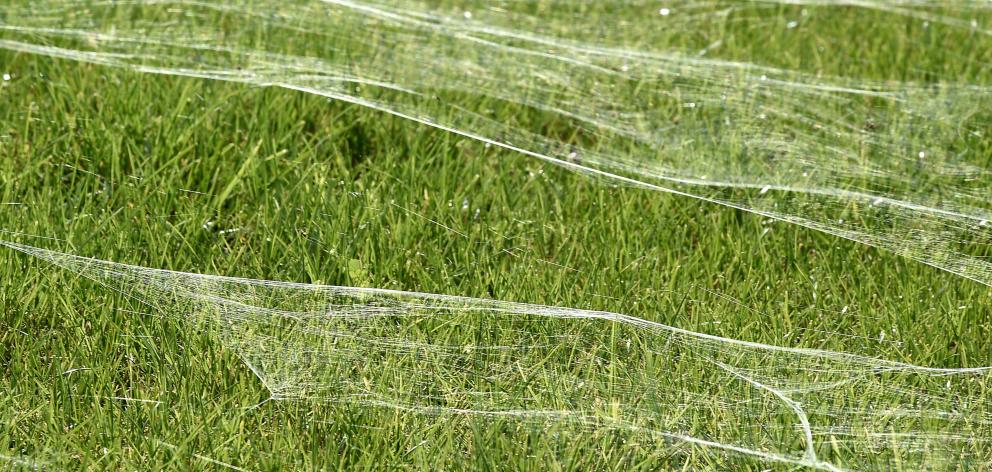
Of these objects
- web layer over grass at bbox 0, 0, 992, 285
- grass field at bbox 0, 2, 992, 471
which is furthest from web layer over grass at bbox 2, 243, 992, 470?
web layer over grass at bbox 0, 0, 992, 285

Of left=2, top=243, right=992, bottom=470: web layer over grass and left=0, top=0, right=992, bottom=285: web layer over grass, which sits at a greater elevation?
left=0, top=0, right=992, bottom=285: web layer over grass

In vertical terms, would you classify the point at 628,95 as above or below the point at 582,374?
above

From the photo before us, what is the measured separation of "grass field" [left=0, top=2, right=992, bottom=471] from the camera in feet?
7.30

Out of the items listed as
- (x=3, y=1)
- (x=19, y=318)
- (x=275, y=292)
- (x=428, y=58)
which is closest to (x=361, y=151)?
(x=428, y=58)

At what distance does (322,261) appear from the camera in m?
2.88

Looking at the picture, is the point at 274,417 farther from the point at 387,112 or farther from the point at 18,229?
the point at 387,112

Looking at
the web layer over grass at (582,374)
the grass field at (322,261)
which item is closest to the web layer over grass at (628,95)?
the grass field at (322,261)

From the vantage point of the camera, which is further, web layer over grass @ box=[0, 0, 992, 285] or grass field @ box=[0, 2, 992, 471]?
web layer over grass @ box=[0, 0, 992, 285]

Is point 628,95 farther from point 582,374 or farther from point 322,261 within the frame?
point 582,374

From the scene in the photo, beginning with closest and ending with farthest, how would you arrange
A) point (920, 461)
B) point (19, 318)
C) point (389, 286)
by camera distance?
point (920, 461)
point (19, 318)
point (389, 286)

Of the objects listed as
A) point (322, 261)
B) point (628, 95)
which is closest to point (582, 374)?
point (322, 261)

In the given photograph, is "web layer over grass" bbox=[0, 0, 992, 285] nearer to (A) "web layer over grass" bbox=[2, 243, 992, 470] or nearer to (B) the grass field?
(B) the grass field

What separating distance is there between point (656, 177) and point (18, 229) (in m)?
1.56

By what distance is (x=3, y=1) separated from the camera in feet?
13.8
